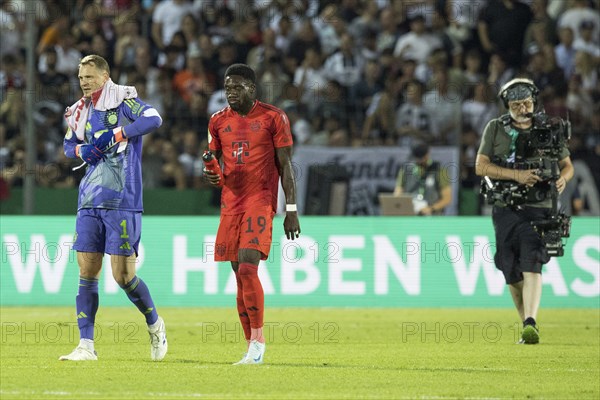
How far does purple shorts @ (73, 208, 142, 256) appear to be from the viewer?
33.0 feet

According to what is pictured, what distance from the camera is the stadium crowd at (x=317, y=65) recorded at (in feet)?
64.5

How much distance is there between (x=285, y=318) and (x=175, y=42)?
806cm

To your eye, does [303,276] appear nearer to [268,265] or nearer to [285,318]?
[268,265]

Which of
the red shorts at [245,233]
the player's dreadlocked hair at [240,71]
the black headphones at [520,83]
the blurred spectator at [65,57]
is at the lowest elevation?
the red shorts at [245,233]

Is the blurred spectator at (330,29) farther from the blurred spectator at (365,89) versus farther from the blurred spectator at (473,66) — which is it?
the blurred spectator at (473,66)

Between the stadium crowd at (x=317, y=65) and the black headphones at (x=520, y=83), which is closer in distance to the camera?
the black headphones at (x=520, y=83)

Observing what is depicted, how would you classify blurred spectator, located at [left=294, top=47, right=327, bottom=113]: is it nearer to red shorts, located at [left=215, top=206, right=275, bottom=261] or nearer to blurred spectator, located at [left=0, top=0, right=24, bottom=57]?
blurred spectator, located at [left=0, top=0, right=24, bottom=57]

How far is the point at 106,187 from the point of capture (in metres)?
10.1

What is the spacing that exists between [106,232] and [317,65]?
37.4ft

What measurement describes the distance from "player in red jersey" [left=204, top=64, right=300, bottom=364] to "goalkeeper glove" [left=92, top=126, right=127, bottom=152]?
0.73 metres

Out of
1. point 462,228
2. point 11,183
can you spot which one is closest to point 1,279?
point 11,183

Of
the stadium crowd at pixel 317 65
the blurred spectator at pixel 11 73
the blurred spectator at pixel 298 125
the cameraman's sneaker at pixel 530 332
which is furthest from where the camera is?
the blurred spectator at pixel 11 73

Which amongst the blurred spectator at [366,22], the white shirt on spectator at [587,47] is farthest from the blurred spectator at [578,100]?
the blurred spectator at [366,22]

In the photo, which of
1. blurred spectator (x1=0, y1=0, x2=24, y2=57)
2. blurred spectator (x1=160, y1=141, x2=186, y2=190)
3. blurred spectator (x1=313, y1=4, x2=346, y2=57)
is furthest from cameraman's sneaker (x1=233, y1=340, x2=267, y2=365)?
blurred spectator (x1=0, y1=0, x2=24, y2=57)
